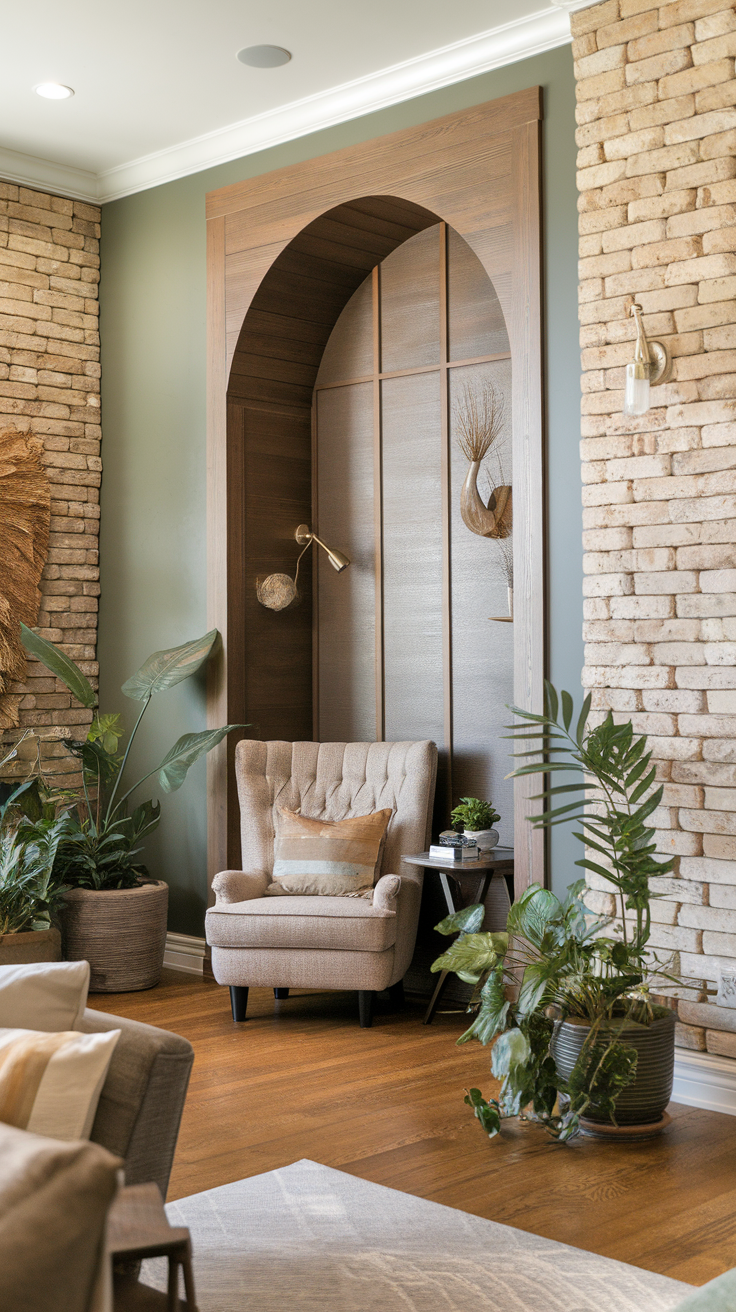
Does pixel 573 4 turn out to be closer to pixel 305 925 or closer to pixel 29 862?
pixel 305 925

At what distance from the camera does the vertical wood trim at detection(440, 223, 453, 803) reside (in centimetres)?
479

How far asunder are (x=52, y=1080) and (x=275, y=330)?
4.12m

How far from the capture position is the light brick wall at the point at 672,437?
3445 millimetres

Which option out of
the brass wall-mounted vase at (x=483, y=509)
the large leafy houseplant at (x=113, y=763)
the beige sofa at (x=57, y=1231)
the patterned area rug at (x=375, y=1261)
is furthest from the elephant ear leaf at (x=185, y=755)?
the beige sofa at (x=57, y=1231)

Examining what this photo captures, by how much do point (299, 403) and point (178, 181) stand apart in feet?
3.69

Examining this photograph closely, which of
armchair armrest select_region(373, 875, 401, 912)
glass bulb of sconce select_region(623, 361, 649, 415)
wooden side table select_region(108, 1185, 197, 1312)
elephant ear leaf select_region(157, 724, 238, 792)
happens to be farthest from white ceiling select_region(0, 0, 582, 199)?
wooden side table select_region(108, 1185, 197, 1312)

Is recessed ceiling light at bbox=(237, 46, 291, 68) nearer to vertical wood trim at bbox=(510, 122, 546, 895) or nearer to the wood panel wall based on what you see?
the wood panel wall

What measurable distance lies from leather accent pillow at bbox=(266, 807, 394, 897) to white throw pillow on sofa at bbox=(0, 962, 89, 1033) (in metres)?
2.60

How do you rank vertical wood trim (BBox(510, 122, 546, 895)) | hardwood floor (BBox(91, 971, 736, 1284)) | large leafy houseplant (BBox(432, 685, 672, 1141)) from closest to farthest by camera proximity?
1. hardwood floor (BBox(91, 971, 736, 1284))
2. large leafy houseplant (BBox(432, 685, 672, 1141))
3. vertical wood trim (BBox(510, 122, 546, 895))

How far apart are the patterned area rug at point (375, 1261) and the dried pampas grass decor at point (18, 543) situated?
10.0 ft

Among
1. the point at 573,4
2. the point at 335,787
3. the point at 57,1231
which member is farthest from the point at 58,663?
the point at 57,1231

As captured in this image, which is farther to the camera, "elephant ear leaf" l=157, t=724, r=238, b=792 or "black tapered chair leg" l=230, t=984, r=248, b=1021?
"elephant ear leaf" l=157, t=724, r=238, b=792

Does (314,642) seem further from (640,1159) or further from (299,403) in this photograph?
(640,1159)

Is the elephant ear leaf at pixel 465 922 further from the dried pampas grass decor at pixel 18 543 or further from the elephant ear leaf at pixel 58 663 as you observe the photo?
the dried pampas grass decor at pixel 18 543
